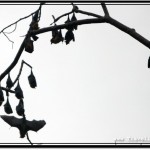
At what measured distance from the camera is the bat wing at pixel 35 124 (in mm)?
2365

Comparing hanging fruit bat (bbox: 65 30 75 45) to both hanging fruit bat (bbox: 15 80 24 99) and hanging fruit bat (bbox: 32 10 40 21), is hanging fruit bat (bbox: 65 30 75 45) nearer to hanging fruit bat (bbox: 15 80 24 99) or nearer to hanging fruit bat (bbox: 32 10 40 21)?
hanging fruit bat (bbox: 32 10 40 21)

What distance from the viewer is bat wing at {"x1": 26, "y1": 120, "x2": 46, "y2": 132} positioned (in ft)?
7.76

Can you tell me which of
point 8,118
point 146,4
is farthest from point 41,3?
point 8,118

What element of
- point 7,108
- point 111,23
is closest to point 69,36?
point 111,23

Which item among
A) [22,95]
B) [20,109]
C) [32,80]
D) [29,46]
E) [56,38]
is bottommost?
[20,109]

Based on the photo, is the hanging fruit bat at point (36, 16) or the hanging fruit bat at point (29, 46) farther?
the hanging fruit bat at point (36, 16)

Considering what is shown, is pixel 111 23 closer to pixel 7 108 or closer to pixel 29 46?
pixel 29 46

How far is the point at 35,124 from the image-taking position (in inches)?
95.0

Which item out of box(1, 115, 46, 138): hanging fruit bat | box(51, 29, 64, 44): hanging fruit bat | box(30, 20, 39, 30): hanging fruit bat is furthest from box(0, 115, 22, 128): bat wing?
box(51, 29, 64, 44): hanging fruit bat

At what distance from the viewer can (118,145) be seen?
259 cm

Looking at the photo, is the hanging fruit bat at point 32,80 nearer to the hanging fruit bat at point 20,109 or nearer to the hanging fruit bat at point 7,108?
the hanging fruit bat at point 7,108

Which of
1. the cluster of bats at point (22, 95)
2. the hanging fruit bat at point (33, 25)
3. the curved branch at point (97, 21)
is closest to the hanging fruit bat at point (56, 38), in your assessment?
the cluster of bats at point (22, 95)

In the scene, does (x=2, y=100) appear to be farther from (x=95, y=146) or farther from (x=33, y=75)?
(x=95, y=146)

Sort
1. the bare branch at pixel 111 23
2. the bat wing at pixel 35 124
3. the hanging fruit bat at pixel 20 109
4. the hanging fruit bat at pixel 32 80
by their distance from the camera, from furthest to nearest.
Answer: the hanging fruit bat at pixel 32 80
the hanging fruit bat at pixel 20 109
the bare branch at pixel 111 23
the bat wing at pixel 35 124
